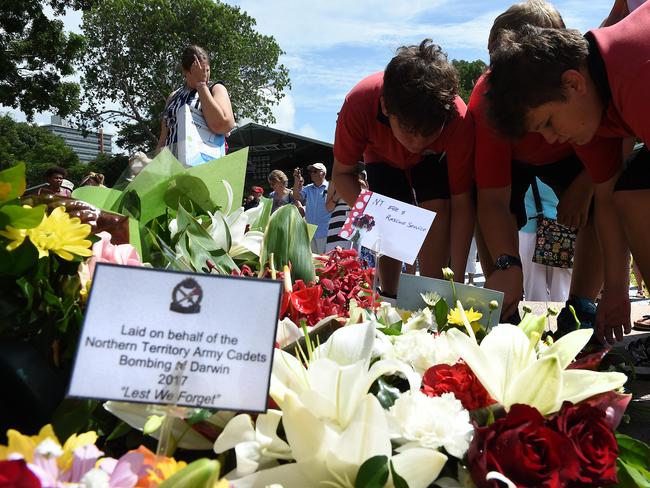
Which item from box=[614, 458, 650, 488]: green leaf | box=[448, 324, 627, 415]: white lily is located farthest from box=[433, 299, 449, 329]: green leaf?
box=[614, 458, 650, 488]: green leaf

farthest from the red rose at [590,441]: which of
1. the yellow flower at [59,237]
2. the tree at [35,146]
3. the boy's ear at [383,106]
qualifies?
the tree at [35,146]

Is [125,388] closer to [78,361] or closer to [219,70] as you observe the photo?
[78,361]

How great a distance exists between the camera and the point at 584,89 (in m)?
1.60

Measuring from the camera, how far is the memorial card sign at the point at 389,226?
1392mm

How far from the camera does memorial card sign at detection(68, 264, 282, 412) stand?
59 centimetres

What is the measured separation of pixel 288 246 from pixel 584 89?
3.05ft

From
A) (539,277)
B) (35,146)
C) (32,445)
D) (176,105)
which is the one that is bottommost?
(35,146)

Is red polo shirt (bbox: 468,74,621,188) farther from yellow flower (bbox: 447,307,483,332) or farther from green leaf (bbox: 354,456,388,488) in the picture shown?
green leaf (bbox: 354,456,388,488)

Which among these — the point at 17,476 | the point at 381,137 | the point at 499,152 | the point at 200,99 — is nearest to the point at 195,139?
the point at 200,99

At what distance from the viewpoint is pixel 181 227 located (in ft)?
3.61

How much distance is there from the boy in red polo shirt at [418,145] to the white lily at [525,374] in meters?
1.25

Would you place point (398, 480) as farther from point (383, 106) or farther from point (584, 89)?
point (383, 106)

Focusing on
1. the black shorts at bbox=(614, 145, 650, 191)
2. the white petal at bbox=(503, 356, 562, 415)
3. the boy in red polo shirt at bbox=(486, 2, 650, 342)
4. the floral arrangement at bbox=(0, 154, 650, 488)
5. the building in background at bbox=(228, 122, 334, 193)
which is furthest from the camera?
the building in background at bbox=(228, 122, 334, 193)

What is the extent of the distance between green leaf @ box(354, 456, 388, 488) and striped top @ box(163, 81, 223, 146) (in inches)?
93.5
